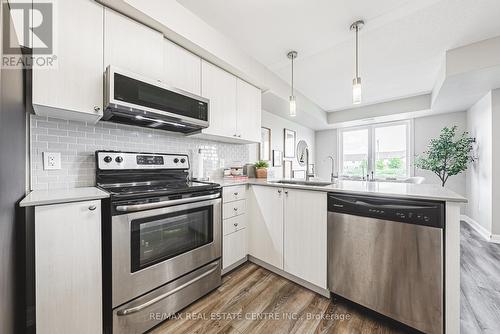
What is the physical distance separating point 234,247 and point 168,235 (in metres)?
0.83

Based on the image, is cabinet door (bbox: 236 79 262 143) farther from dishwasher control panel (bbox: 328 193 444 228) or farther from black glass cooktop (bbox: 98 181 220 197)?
dishwasher control panel (bbox: 328 193 444 228)

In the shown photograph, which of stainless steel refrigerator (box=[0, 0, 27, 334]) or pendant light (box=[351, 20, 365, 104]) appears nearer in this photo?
stainless steel refrigerator (box=[0, 0, 27, 334])

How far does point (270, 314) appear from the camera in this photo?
151 cm

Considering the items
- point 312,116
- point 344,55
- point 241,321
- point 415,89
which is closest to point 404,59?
point 344,55

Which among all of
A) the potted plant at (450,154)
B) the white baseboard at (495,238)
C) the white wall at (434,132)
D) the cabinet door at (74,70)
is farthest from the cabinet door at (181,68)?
the white wall at (434,132)

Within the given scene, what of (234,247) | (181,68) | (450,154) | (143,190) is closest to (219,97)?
(181,68)

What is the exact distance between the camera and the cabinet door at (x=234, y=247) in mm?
1994

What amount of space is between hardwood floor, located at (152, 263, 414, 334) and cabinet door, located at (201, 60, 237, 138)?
62.1 inches

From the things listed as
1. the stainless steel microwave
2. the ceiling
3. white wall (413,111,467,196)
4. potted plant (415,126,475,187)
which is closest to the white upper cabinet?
the stainless steel microwave

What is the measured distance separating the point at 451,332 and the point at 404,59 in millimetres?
2901

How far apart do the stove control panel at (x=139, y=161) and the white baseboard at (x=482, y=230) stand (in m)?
4.49

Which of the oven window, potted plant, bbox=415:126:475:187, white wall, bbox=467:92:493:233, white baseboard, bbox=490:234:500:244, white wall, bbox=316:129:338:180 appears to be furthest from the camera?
white wall, bbox=316:129:338:180

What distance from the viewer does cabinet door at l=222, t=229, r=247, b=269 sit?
199cm

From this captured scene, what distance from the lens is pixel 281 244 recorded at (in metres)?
1.98
